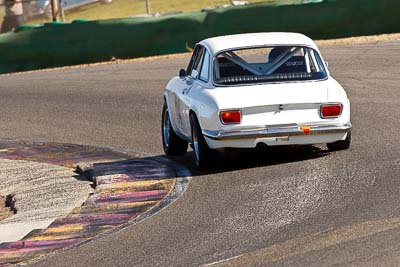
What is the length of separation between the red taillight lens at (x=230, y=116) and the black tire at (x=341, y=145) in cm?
128

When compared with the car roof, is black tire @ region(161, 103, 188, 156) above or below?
below

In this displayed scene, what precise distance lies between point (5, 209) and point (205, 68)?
2.71 meters

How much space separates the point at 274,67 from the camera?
1223 cm

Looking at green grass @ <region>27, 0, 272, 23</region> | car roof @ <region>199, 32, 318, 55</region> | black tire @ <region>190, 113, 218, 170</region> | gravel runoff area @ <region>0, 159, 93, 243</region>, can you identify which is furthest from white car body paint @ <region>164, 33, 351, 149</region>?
green grass @ <region>27, 0, 272, 23</region>

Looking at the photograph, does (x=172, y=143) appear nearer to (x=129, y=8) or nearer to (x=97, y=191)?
(x=97, y=191)

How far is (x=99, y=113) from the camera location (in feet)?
60.4

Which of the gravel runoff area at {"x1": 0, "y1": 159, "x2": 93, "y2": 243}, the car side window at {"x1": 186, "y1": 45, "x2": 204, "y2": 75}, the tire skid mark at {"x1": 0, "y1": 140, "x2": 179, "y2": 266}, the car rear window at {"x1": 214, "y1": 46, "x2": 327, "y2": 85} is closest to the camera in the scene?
the tire skid mark at {"x1": 0, "y1": 140, "x2": 179, "y2": 266}

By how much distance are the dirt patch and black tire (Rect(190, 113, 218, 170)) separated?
2.04 m

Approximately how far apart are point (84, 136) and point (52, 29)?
35.0ft

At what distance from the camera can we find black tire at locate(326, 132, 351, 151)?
1207 cm

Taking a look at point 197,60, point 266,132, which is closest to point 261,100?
point 266,132

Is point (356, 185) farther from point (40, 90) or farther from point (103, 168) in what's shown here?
point (40, 90)

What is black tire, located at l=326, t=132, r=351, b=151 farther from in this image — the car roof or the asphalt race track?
the car roof

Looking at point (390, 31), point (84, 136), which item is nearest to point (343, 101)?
point (84, 136)
